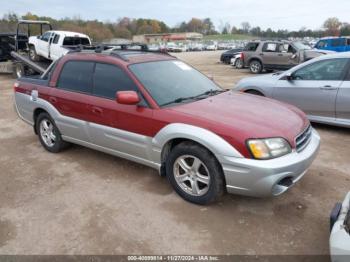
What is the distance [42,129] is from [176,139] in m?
2.81

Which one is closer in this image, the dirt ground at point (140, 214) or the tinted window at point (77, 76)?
the dirt ground at point (140, 214)

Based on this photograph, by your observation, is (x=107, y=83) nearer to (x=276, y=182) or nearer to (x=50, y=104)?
(x=50, y=104)

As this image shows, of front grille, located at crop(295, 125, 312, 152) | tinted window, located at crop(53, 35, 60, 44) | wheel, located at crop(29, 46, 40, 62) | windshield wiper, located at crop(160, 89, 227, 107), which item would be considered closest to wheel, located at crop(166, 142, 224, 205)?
windshield wiper, located at crop(160, 89, 227, 107)

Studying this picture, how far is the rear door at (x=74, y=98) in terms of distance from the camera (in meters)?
4.38

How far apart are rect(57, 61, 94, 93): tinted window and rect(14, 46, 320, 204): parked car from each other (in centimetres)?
2

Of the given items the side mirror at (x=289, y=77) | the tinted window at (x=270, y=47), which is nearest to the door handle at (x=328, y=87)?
the side mirror at (x=289, y=77)

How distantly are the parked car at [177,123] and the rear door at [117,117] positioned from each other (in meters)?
0.01

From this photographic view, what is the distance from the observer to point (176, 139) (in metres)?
3.54

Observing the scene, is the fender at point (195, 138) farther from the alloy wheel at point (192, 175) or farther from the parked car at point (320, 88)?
the parked car at point (320, 88)

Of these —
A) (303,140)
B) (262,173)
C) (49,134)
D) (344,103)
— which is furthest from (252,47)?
(262,173)

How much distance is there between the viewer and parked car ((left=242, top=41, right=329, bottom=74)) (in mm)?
14734

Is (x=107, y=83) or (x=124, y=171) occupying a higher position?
(x=107, y=83)

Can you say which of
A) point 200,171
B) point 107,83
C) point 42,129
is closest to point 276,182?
point 200,171

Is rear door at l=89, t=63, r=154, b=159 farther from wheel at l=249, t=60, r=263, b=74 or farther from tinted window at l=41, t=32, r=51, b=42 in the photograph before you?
wheel at l=249, t=60, r=263, b=74
